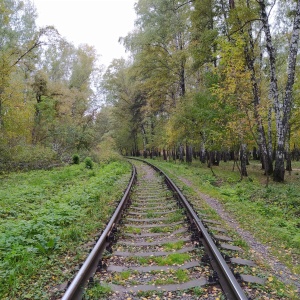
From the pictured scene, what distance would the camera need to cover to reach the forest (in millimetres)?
12883

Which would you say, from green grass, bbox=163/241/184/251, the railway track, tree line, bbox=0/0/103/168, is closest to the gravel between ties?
the railway track

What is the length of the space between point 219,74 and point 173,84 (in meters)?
13.0

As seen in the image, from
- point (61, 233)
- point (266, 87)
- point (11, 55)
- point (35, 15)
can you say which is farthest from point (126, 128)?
point (61, 233)

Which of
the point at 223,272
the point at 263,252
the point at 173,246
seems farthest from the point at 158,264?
the point at 263,252

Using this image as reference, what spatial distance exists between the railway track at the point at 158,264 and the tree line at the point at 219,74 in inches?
315

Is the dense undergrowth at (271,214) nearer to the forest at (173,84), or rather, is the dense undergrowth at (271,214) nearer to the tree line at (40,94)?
the forest at (173,84)

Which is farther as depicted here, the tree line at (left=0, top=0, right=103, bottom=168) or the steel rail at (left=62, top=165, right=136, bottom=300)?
the tree line at (left=0, top=0, right=103, bottom=168)

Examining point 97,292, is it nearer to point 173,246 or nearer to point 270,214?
point 173,246

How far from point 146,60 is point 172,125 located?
6168 millimetres

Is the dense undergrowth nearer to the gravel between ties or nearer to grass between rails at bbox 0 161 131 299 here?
the gravel between ties

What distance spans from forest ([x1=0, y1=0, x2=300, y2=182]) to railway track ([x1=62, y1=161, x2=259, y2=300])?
26.6 ft

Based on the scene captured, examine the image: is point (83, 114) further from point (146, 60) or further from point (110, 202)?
point (110, 202)

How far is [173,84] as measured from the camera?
26.6m

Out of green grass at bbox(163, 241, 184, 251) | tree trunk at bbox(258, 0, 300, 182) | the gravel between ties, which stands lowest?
the gravel between ties
